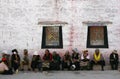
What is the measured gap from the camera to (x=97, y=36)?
23.0 meters

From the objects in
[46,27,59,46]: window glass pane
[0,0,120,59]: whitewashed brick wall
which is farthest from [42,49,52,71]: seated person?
[46,27,59,46]: window glass pane

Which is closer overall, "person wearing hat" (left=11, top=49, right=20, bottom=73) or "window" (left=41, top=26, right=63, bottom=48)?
"person wearing hat" (left=11, top=49, right=20, bottom=73)

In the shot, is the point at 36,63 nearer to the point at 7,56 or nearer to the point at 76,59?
the point at 7,56

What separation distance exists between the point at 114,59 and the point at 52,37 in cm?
392

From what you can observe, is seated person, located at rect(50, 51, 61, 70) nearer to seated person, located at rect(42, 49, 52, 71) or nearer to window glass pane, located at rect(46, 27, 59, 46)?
seated person, located at rect(42, 49, 52, 71)

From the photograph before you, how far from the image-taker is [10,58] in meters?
22.2

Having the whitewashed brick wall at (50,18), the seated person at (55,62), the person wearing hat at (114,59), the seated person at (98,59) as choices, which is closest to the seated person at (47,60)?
the seated person at (55,62)

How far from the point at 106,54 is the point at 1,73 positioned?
6.41m

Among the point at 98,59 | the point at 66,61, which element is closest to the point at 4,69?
the point at 66,61

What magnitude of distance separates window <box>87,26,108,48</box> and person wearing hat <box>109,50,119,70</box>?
98cm

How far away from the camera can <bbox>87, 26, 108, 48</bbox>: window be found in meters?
22.9

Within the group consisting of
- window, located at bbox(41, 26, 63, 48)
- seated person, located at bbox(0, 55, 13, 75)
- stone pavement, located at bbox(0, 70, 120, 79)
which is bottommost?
stone pavement, located at bbox(0, 70, 120, 79)

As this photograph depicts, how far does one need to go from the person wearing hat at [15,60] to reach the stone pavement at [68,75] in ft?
1.94

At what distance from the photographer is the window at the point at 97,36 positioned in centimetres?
2289
